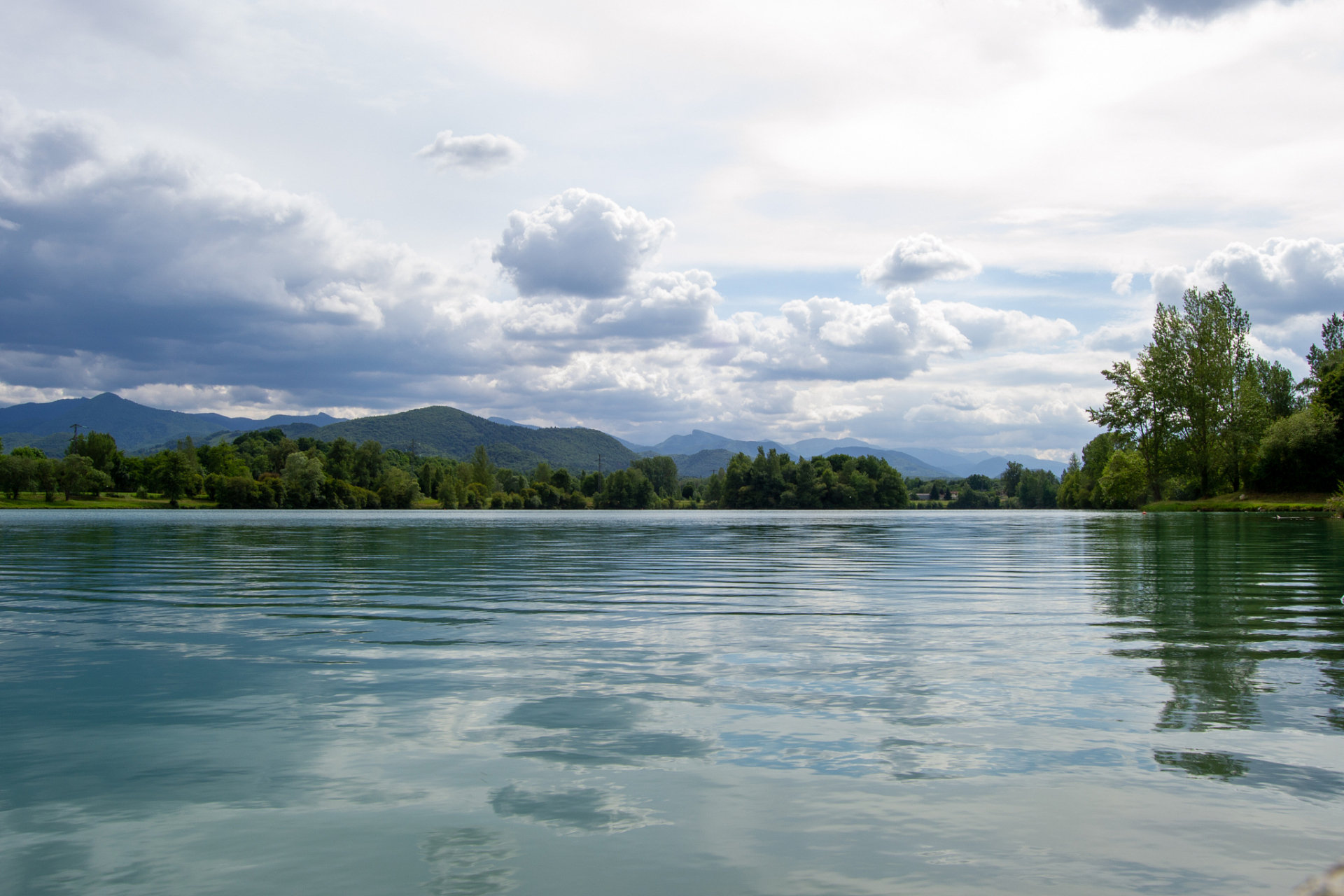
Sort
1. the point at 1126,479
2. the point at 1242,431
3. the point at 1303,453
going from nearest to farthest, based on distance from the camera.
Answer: the point at 1303,453 → the point at 1242,431 → the point at 1126,479

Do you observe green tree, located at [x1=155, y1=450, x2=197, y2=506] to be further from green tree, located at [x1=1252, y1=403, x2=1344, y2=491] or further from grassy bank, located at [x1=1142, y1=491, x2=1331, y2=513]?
green tree, located at [x1=1252, y1=403, x2=1344, y2=491]

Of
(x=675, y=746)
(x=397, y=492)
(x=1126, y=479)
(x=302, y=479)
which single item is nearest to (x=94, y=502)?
(x=302, y=479)

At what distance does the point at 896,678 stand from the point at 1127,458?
122433 mm

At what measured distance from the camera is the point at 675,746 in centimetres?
791

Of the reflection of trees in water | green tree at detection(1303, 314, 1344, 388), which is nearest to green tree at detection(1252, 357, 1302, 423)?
green tree at detection(1303, 314, 1344, 388)

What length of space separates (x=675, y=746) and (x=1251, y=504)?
327ft

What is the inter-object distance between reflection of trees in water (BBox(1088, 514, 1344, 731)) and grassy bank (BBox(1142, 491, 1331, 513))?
5466 cm

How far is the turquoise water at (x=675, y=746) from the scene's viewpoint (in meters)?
5.35

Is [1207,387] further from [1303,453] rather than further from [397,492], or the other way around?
[397,492]

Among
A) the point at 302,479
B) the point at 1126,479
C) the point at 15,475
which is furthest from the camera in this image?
the point at 302,479

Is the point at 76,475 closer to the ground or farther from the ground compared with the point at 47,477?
farther from the ground

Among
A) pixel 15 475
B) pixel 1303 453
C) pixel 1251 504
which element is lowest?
pixel 1251 504

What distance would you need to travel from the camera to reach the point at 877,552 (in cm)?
3734

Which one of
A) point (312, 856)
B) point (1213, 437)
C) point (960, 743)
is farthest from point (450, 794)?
point (1213, 437)
